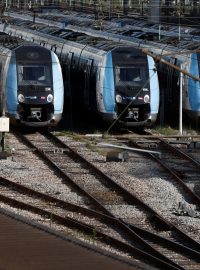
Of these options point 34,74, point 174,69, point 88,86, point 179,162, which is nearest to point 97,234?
point 179,162

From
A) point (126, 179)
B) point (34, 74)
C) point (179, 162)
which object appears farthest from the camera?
point (34, 74)

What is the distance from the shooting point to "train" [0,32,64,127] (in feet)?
85.7

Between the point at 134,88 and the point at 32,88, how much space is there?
9.23 ft

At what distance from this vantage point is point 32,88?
85.7ft

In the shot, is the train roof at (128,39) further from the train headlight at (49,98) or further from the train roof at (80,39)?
the train headlight at (49,98)

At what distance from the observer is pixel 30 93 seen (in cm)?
2612

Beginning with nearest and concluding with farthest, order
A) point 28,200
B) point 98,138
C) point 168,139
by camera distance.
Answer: point 28,200 < point 98,138 < point 168,139

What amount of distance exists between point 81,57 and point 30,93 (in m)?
Result: 3.64

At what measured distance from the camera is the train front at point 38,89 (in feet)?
85.7

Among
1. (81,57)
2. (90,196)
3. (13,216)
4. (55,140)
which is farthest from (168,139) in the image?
(13,216)

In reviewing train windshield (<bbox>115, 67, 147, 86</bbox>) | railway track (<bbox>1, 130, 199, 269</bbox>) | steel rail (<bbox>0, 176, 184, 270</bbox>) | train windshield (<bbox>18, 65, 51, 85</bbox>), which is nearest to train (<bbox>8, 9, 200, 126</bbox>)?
train windshield (<bbox>115, 67, 147, 86</bbox>)

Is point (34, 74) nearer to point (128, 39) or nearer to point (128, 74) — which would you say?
point (128, 74)

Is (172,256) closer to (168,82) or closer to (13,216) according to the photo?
(13,216)

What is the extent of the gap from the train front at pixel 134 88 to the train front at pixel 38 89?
5.20ft
